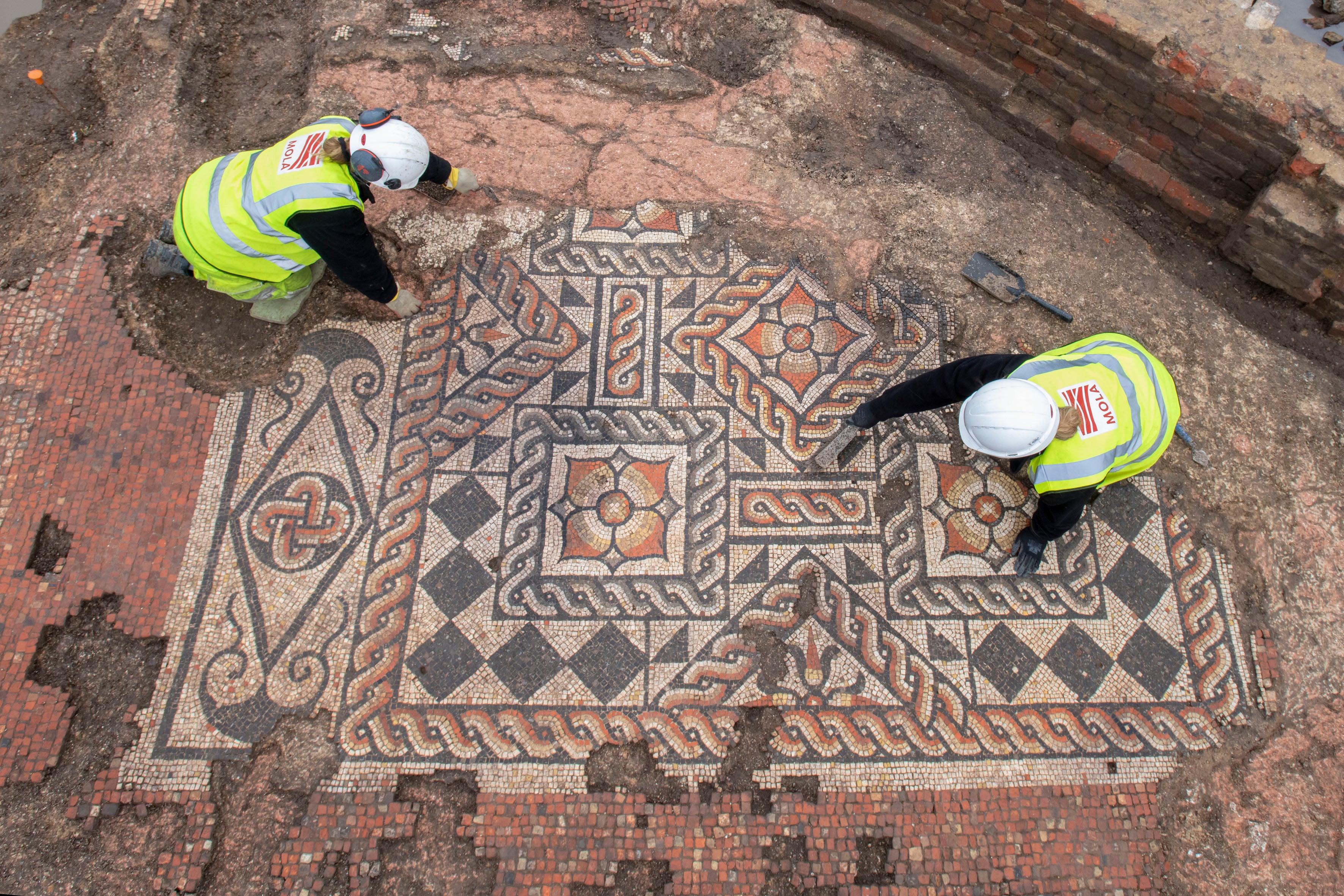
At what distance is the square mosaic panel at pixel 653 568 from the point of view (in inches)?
116

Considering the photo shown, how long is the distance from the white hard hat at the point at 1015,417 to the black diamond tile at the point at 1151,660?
1.25m

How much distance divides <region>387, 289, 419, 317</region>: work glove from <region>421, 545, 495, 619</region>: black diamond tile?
1.27 meters

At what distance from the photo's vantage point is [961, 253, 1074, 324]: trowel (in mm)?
3576

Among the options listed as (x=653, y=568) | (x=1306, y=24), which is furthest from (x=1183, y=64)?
(x=653, y=568)

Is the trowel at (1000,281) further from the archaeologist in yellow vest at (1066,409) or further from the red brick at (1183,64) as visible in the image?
the red brick at (1183,64)

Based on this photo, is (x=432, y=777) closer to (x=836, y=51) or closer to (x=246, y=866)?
(x=246, y=866)

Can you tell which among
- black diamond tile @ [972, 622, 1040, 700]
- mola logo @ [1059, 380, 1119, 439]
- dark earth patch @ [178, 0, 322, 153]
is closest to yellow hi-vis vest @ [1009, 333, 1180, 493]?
mola logo @ [1059, 380, 1119, 439]

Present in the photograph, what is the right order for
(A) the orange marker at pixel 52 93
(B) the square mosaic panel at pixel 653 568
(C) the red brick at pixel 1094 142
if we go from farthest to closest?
(A) the orange marker at pixel 52 93 → (C) the red brick at pixel 1094 142 → (B) the square mosaic panel at pixel 653 568

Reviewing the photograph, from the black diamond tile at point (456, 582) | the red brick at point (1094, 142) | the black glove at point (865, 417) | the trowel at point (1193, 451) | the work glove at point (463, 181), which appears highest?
the red brick at point (1094, 142)

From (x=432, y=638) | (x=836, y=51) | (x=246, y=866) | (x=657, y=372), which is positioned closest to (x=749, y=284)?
(x=657, y=372)

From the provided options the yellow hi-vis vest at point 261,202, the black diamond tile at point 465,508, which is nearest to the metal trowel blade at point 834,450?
the black diamond tile at point 465,508

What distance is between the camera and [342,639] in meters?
3.06

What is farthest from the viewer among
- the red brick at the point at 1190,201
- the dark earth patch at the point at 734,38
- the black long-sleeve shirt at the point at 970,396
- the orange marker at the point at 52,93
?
the dark earth patch at the point at 734,38

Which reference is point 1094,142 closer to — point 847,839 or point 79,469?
point 847,839
